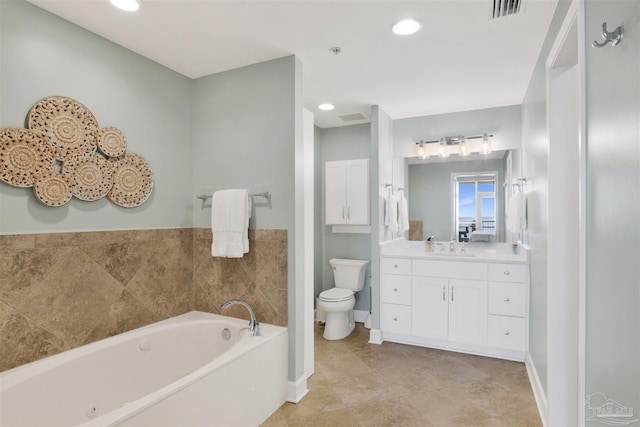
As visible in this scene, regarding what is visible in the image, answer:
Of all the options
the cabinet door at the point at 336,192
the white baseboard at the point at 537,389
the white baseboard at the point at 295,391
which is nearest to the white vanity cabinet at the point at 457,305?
the white baseboard at the point at 537,389

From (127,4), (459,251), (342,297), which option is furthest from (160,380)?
(459,251)

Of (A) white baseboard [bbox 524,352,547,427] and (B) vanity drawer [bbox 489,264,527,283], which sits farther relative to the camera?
(B) vanity drawer [bbox 489,264,527,283]

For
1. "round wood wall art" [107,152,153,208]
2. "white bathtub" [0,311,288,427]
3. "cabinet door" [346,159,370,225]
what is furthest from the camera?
"cabinet door" [346,159,370,225]

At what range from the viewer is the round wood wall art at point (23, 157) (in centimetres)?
181

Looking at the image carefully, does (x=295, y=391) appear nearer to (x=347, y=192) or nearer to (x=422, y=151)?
(x=347, y=192)

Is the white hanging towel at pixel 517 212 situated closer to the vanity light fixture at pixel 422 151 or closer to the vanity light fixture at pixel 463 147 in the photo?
the vanity light fixture at pixel 463 147

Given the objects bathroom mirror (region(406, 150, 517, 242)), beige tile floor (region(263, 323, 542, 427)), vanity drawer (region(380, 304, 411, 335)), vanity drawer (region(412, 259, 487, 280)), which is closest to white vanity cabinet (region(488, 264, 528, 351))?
vanity drawer (region(412, 259, 487, 280))

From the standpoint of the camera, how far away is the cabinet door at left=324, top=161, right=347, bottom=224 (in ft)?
13.9

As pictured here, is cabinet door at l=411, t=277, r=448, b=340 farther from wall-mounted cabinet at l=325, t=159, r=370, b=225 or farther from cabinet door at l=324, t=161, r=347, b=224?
cabinet door at l=324, t=161, r=347, b=224

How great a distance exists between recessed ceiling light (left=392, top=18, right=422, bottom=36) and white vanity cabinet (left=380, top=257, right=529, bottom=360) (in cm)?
215

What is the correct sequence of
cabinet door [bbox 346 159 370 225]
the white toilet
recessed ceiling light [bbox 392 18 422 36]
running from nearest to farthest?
recessed ceiling light [bbox 392 18 422 36], the white toilet, cabinet door [bbox 346 159 370 225]

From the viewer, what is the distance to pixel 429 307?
11.5 ft

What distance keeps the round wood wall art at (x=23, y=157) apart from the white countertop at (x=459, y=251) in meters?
2.88

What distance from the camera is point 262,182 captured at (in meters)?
2.69
